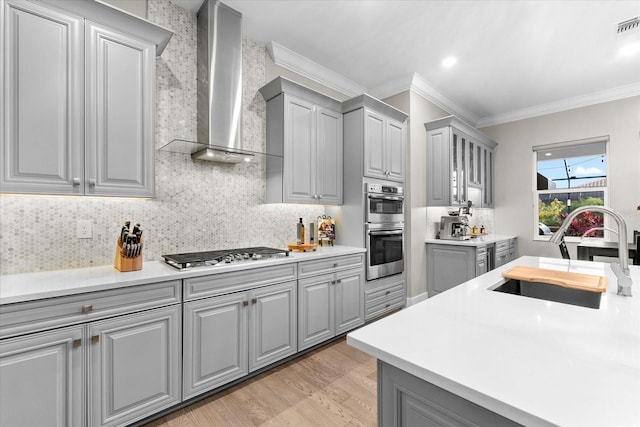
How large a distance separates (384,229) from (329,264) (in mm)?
976

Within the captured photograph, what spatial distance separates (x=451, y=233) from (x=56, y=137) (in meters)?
4.31

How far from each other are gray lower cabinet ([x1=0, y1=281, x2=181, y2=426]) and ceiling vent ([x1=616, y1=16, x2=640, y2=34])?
4.45 m

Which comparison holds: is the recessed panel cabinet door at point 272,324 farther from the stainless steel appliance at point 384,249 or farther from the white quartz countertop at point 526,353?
A: the white quartz countertop at point 526,353

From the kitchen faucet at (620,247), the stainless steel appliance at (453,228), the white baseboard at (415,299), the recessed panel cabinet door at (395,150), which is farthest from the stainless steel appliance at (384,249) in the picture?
the kitchen faucet at (620,247)

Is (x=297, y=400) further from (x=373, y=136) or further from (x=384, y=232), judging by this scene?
(x=373, y=136)

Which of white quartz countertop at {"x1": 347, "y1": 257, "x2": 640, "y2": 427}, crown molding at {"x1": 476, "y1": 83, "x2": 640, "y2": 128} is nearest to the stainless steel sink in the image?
white quartz countertop at {"x1": 347, "y1": 257, "x2": 640, "y2": 427}

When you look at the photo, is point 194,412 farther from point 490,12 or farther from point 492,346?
point 490,12

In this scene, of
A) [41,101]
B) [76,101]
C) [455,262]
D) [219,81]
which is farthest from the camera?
[455,262]

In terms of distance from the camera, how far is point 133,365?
170cm

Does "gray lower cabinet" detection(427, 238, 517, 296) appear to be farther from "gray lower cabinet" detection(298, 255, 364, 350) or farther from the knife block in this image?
the knife block

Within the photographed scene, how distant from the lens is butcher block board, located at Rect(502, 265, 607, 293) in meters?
1.47

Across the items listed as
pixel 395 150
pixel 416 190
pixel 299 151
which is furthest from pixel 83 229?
pixel 416 190

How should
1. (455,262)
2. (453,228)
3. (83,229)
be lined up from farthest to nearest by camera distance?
(453,228) → (455,262) → (83,229)

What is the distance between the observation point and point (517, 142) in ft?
16.8
